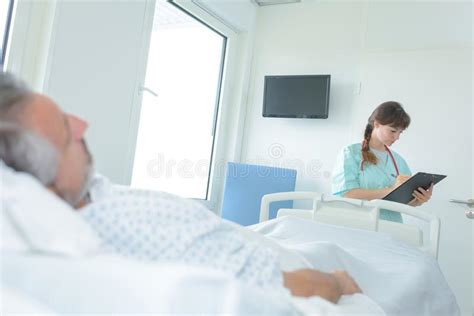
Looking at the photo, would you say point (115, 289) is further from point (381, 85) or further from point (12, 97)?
point (381, 85)

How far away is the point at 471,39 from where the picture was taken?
2.54 metres

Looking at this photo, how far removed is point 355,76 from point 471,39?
0.72 meters

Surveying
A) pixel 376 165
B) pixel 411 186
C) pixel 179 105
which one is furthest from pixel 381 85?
pixel 179 105

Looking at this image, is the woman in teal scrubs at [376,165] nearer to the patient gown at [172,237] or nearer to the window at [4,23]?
the patient gown at [172,237]

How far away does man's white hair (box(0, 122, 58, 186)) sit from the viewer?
2.17ft

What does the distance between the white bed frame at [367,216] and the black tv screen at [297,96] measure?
1.22 m

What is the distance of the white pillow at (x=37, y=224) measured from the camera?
0.59 metres

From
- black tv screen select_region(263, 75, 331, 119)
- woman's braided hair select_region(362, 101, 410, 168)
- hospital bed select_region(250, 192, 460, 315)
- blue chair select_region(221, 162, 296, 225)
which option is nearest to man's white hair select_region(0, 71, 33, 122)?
hospital bed select_region(250, 192, 460, 315)

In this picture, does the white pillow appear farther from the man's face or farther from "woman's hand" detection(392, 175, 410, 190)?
"woman's hand" detection(392, 175, 410, 190)

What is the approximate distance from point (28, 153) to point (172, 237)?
274 mm

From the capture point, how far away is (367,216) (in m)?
1.68

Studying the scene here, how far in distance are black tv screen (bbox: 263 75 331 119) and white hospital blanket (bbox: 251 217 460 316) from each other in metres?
1.48

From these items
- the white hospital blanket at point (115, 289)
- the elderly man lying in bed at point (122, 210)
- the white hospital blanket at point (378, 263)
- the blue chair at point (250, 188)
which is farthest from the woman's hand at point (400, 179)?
the white hospital blanket at point (115, 289)

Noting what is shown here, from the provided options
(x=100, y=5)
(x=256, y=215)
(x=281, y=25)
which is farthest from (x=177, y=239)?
(x=281, y=25)
